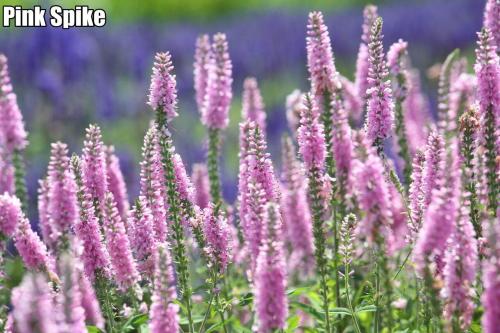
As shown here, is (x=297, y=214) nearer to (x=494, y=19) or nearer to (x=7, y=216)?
(x=494, y=19)

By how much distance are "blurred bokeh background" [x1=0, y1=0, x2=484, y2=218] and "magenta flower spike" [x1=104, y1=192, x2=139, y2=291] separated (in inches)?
280

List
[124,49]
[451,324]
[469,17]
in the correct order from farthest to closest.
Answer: [469,17] → [124,49] → [451,324]

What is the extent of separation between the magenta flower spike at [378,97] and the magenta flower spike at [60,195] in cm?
178

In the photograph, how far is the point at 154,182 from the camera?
535 centimetres

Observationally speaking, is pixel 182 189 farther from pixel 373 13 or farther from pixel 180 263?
pixel 373 13

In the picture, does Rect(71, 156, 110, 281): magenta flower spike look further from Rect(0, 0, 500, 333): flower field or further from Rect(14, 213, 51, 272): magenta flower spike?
Rect(14, 213, 51, 272): magenta flower spike

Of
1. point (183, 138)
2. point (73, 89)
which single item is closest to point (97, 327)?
point (183, 138)

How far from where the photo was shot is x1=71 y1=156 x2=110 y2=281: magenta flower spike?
508cm

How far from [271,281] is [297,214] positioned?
1.84 meters

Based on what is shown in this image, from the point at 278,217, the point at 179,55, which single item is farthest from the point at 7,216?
the point at 179,55

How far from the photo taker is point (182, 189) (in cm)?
555

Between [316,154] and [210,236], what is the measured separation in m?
0.85

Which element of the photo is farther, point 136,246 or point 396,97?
point 396,97

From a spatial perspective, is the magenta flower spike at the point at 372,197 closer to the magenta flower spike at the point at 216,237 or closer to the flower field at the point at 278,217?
the flower field at the point at 278,217
